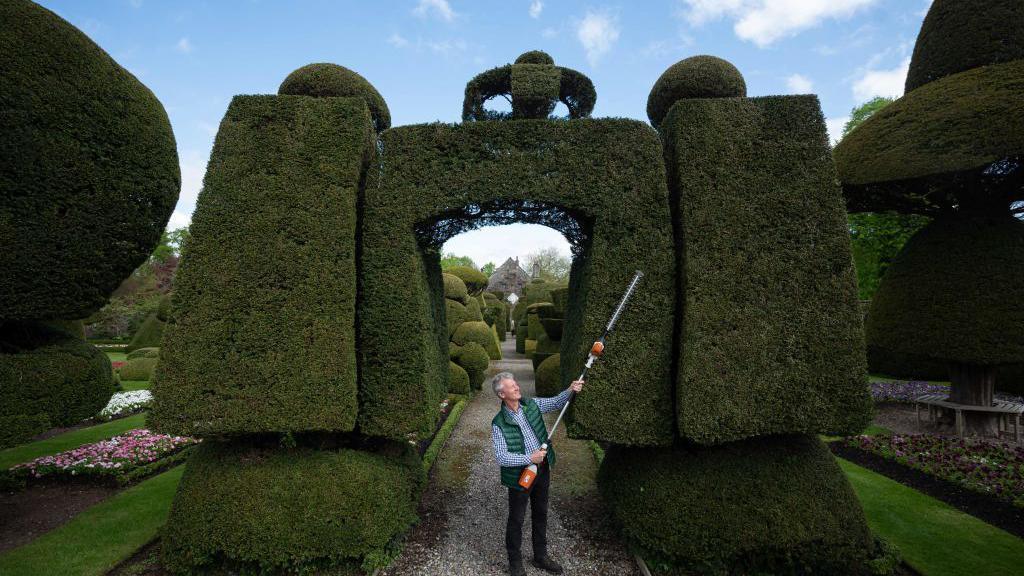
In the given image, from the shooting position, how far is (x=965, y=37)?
8172 mm

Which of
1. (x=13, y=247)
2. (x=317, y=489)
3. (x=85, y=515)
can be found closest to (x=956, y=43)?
(x=317, y=489)

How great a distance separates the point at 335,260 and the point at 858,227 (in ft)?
73.8

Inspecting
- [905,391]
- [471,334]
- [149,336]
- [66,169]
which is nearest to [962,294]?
[905,391]

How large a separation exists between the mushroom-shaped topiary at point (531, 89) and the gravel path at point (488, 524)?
530 cm

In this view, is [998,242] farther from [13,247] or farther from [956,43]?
[13,247]

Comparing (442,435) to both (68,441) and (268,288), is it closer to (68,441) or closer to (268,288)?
(268,288)

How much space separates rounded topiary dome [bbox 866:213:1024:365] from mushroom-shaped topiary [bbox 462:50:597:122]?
799 centimetres

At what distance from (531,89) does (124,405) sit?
44.4 ft

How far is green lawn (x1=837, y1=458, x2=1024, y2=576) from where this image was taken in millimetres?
4410

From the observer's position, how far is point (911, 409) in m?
11.4

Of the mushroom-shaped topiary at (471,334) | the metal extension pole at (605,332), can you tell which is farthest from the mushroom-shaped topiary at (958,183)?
the mushroom-shaped topiary at (471,334)

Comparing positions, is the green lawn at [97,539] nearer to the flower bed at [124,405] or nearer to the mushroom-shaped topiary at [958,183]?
the flower bed at [124,405]

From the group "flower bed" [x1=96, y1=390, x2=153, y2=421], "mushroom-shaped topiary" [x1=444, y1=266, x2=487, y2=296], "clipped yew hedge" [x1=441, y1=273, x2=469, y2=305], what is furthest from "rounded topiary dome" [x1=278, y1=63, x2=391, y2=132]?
"mushroom-shaped topiary" [x1=444, y1=266, x2=487, y2=296]

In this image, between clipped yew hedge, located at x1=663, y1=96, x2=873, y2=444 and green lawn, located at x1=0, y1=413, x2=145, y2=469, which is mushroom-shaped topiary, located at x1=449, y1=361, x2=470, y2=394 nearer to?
green lawn, located at x1=0, y1=413, x2=145, y2=469
